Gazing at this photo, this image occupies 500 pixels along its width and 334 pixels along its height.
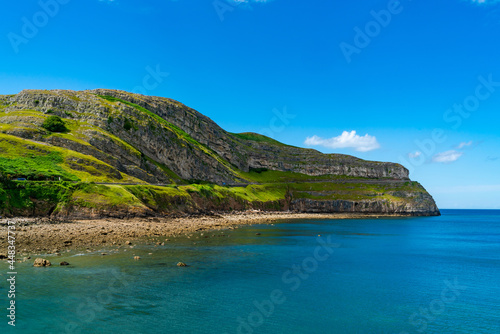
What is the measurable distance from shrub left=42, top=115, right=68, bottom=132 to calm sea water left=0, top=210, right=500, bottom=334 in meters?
87.9

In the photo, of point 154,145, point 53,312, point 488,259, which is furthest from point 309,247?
point 154,145

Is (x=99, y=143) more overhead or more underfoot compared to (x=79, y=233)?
more overhead

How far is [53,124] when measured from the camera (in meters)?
111

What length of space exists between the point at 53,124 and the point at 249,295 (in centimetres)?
11113

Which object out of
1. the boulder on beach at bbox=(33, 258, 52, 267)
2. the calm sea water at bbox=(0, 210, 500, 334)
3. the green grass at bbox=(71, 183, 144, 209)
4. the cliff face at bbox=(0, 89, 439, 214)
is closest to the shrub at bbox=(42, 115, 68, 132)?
the cliff face at bbox=(0, 89, 439, 214)

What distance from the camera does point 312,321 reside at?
21891 millimetres

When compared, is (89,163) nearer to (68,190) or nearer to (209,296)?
(68,190)

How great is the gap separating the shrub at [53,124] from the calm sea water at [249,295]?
87.9 meters

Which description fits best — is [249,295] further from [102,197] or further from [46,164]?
[46,164]

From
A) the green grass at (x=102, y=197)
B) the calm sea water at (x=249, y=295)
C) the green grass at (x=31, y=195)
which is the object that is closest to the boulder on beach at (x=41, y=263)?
the calm sea water at (x=249, y=295)

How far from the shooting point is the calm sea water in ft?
68.2

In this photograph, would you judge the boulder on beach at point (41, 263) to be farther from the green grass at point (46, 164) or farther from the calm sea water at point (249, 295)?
the green grass at point (46, 164)

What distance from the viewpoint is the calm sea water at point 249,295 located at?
20797mm

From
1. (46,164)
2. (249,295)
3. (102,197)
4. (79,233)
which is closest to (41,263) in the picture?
(79,233)
